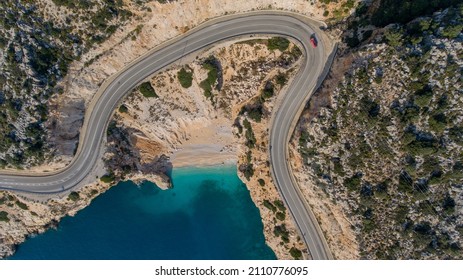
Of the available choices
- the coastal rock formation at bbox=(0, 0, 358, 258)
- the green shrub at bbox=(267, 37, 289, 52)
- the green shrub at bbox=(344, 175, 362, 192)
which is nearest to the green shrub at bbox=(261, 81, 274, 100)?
the coastal rock formation at bbox=(0, 0, 358, 258)

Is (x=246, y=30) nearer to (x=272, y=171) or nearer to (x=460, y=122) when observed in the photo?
(x=272, y=171)

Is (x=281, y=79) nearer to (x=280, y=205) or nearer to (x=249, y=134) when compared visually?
(x=249, y=134)

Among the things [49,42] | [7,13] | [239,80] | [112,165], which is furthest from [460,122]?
[7,13]

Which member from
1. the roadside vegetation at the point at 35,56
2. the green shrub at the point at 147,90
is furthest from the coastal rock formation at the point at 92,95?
the green shrub at the point at 147,90

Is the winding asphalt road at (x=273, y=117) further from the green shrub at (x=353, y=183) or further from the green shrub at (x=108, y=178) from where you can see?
the green shrub at (x=353, y=183)

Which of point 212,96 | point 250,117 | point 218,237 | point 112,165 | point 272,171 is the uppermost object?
point 212,96
